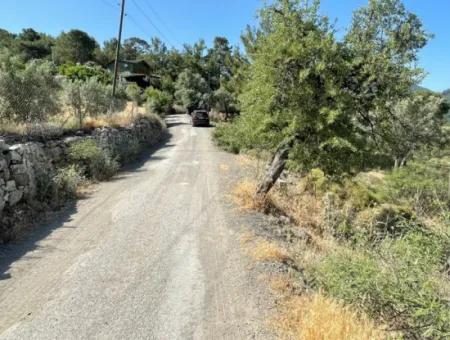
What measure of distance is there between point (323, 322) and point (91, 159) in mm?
10957

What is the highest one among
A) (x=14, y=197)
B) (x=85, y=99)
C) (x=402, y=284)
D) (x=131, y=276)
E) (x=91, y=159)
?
(x=85, y=99)

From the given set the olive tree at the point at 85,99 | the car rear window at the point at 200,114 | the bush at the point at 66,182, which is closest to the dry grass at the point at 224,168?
the bush at the point at 66,182

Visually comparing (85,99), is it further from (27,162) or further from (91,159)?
(27,162)

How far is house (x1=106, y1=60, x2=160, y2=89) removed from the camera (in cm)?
6681

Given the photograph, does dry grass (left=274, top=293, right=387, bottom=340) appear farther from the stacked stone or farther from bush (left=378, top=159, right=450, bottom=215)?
bush (left=378, top=159, right=450, bottom=215)

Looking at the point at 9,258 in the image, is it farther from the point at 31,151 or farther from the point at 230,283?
the point at 31,151

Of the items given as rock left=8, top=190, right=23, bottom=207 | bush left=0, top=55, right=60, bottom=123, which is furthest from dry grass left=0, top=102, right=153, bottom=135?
rock left=8, top=190, right=23, bottom=207

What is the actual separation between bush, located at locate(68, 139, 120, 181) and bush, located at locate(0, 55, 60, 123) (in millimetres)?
2345

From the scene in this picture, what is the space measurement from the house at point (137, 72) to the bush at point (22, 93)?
5185 cm

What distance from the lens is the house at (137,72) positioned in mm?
66812

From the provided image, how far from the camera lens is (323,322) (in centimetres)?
496

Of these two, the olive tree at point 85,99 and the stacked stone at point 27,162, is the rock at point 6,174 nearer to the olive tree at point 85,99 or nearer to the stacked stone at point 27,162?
the stacked stone at point 27,162

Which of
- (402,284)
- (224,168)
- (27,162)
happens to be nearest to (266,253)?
(402,284)

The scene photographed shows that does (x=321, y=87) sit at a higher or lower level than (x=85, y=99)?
higher
